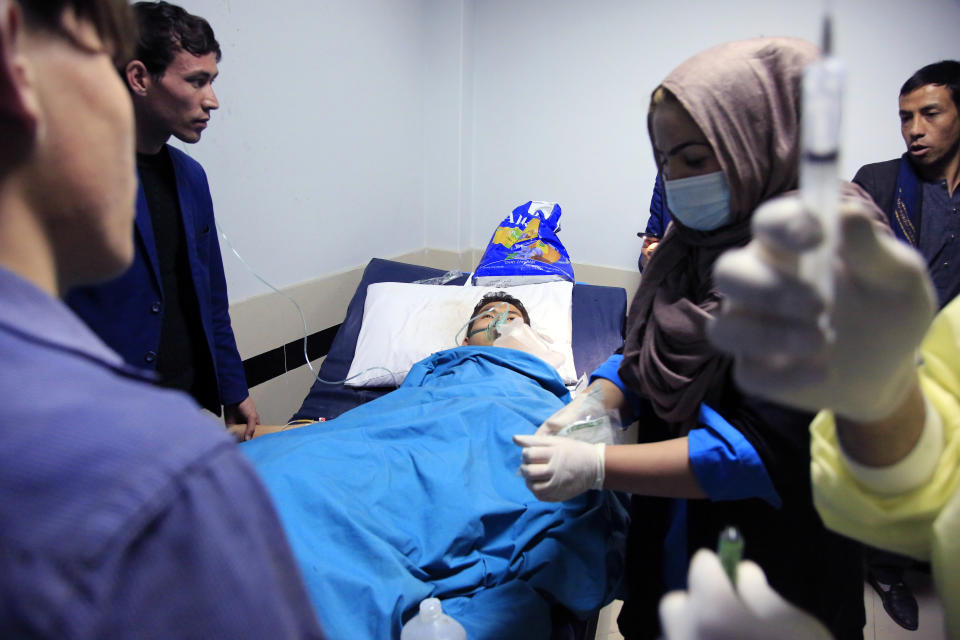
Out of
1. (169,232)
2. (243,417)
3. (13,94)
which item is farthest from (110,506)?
(243,417)

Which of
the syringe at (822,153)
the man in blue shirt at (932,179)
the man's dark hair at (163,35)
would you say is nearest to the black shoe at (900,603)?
the man in blue shirt at (932,179)

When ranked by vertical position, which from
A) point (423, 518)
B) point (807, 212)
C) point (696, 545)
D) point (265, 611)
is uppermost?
point (807, 212)

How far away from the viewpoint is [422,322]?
2564 millimetres

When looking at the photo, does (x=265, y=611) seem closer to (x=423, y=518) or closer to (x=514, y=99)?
(x=423, y=518)

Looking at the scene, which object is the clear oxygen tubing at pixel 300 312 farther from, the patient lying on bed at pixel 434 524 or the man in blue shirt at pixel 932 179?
the man in blue shirt at pixel 932 179

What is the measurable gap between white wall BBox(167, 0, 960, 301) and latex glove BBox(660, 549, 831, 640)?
2016mm

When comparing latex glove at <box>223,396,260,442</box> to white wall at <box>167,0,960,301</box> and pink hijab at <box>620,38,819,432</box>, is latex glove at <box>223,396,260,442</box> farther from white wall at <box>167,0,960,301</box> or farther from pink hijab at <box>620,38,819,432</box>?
pink hijab at <box>620,38,819,432</box>

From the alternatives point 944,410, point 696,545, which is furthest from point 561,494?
point 944,410

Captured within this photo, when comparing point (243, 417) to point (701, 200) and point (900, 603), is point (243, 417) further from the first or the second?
point (900, 603)

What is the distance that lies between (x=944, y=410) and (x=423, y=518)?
0.96 meters

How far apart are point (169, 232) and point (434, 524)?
1.02 meters

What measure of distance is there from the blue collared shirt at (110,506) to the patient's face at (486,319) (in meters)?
1.86

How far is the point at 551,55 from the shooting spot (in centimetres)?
305

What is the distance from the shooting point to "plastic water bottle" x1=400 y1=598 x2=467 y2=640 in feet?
3.38
